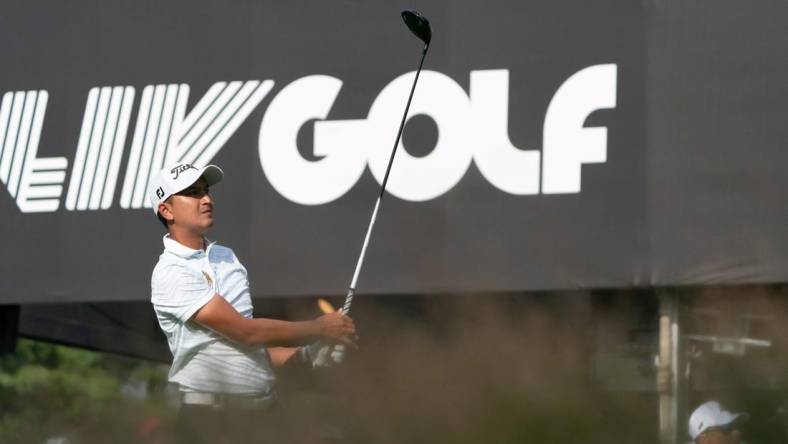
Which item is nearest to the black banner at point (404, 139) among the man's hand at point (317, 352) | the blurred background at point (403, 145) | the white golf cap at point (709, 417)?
the blurred background at point (403, 145)

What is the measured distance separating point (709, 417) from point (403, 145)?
164 inches

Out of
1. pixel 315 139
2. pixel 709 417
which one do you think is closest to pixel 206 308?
pixel 709 417

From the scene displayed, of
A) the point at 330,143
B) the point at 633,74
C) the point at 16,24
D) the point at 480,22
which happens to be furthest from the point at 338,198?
the point at 16,24

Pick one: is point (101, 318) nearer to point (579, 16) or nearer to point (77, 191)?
point (77, 191)

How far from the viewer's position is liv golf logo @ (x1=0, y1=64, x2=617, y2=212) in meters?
5.64

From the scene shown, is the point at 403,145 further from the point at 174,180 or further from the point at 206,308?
the point at 206,308

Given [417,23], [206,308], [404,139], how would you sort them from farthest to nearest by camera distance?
1. [404,139]
2. [417,23]
3. [206,308]

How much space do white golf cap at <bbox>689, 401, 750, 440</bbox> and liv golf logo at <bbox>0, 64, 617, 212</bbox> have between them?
12.5 feet

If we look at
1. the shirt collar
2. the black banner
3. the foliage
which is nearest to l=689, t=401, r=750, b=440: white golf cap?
the foliage

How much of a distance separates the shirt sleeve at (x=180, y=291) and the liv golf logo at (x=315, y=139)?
2.43m

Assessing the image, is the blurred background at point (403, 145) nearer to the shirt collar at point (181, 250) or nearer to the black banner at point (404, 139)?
the black banner at point (404, 139)

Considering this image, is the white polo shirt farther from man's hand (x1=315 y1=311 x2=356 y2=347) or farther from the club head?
the club head

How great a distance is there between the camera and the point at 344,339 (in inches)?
130

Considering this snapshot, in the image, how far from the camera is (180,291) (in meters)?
3.42
